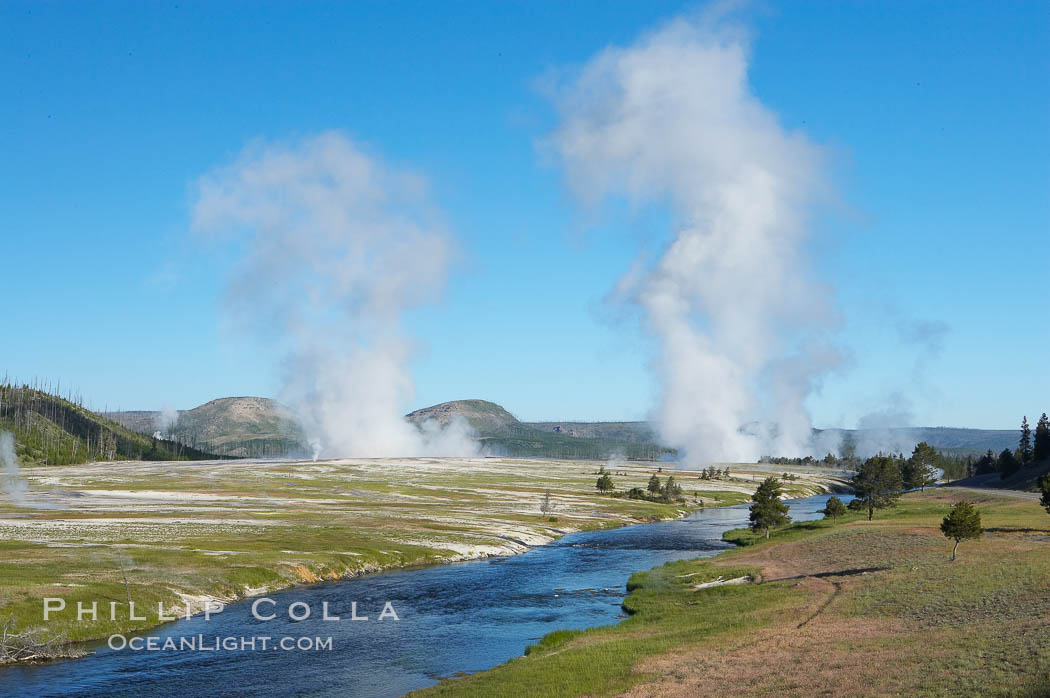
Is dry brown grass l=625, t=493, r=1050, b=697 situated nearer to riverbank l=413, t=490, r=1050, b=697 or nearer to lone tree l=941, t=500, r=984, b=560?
riverbank l=413, t=490, r=1050, b=697

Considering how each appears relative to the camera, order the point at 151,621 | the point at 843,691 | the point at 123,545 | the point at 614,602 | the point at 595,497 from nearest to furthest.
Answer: the point at 843,691 < the point at 151,621 < the point at 614,602 < the point at 123,545 < the point at 595,497

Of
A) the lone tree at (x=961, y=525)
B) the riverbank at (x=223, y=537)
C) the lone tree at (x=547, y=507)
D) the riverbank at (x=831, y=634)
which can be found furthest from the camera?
the lone tree at (x=547, y=507)

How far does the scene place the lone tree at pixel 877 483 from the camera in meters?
132

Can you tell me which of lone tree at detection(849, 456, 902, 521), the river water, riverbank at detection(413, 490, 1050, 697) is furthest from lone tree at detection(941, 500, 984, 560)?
lone tree at detection(849, 456, 902, 521)

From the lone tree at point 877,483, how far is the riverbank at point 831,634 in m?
Result: 52.2

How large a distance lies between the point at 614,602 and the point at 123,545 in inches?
2107

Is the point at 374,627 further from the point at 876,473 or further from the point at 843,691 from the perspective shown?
the point at 876,473

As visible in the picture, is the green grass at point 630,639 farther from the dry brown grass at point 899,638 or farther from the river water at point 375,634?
the river water at point 375,634

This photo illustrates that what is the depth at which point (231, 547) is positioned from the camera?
8962cm

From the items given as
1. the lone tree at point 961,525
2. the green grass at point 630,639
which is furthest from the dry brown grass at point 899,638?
the green grass at point 630,639

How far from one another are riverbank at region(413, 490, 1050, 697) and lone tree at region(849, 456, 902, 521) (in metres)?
52.2

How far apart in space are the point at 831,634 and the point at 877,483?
314 ft

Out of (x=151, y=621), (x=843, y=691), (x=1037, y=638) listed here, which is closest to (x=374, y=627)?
(x=151, y=621)

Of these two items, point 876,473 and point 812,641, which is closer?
point 812,641
